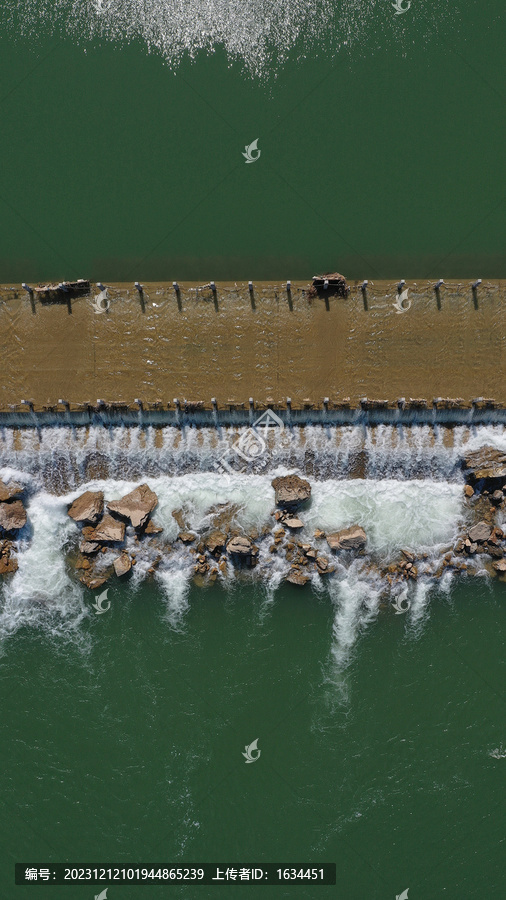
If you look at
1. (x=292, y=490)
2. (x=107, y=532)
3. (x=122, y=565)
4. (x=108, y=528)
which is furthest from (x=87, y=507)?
(x=292, y=490)

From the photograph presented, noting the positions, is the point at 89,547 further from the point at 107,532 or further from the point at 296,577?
the point at 296,577

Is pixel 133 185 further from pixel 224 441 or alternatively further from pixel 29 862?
pixel 29 862

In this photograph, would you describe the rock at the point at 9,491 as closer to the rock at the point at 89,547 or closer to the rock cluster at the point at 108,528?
the rock cluster at the point at 108,528

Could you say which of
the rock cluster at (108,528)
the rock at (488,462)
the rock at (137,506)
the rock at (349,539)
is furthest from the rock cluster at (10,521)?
the rock at (488,462)

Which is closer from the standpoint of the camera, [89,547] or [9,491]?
[9,491]

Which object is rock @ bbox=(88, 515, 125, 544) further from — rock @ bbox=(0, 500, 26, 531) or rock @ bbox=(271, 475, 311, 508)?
rock @ bbox=(271, 475, 311, 508)

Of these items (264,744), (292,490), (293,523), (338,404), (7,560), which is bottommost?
(264,744)
